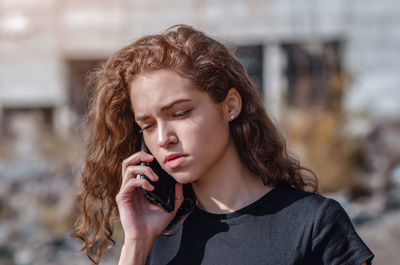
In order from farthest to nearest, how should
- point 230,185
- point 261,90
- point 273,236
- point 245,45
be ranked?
point 245,45 → point 261,90 → point 230,185 → point 273,236

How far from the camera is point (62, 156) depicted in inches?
386

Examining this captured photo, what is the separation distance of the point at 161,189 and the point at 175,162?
177 mm

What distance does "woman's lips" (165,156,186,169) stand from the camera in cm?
159

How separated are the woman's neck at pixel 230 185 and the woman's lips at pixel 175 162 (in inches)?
5.4

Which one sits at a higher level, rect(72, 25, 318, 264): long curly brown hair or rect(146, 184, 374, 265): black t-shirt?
rect(72, 25, 318, 264): long curly brown hair

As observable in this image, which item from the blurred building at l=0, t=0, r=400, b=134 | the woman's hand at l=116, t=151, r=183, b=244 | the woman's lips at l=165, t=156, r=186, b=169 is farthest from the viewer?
the blurred building at l=0, t=0, r=400, b=134

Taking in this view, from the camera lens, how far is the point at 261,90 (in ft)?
28.9

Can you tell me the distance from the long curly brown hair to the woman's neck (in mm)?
30

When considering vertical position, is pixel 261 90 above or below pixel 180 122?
below

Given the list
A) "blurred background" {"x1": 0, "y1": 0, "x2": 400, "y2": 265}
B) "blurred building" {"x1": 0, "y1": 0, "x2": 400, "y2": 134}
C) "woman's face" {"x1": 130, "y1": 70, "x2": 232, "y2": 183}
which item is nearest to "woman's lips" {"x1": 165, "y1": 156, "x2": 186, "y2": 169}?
"woman's face" {"x1": 130, "y1": 70, "x2": 232, "y2": 183}

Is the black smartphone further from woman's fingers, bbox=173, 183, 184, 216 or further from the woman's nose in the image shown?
the woman's nose

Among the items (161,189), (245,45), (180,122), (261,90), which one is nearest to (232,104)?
(180,122)

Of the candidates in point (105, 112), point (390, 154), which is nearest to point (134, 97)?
point (105, 112)

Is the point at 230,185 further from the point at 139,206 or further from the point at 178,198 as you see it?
the point at 139,206
